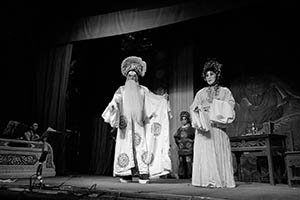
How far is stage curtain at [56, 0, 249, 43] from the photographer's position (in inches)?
181

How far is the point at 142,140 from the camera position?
3.85 metres

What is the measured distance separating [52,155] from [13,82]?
2.02 metres

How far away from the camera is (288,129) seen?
4.90m

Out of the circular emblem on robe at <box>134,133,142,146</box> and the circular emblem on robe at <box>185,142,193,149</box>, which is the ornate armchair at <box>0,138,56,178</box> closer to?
the circular emblem on robe at <box>134,133,142,146</box>

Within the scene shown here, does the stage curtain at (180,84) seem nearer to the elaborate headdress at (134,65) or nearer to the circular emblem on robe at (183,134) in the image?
the circular emblem on robe at (183,134)

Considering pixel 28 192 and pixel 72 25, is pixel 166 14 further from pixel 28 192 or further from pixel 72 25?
pixel 28 192

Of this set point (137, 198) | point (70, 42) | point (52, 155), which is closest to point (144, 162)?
point (137, 198)

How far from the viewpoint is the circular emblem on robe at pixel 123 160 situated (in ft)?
12.1

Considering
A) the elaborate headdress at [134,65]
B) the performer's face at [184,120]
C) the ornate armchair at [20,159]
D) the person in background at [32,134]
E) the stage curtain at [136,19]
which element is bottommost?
the ornate armchair at [20,159]

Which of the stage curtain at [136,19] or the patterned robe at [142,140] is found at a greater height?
the stage curtain at [136,19]

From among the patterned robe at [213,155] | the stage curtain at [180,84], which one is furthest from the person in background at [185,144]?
the patterned robe at [213,155]

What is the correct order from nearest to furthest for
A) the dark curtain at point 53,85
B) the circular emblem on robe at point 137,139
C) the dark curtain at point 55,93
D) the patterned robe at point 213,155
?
1. the patterned robe at point 213,155
2. the circular emblem on robe at point 137,139
3. the dark curtain at point 55,93
4. the dark curtain at point 53,85

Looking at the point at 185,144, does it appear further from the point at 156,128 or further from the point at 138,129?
the point at 138,129

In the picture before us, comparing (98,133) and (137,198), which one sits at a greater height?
(98,133)
